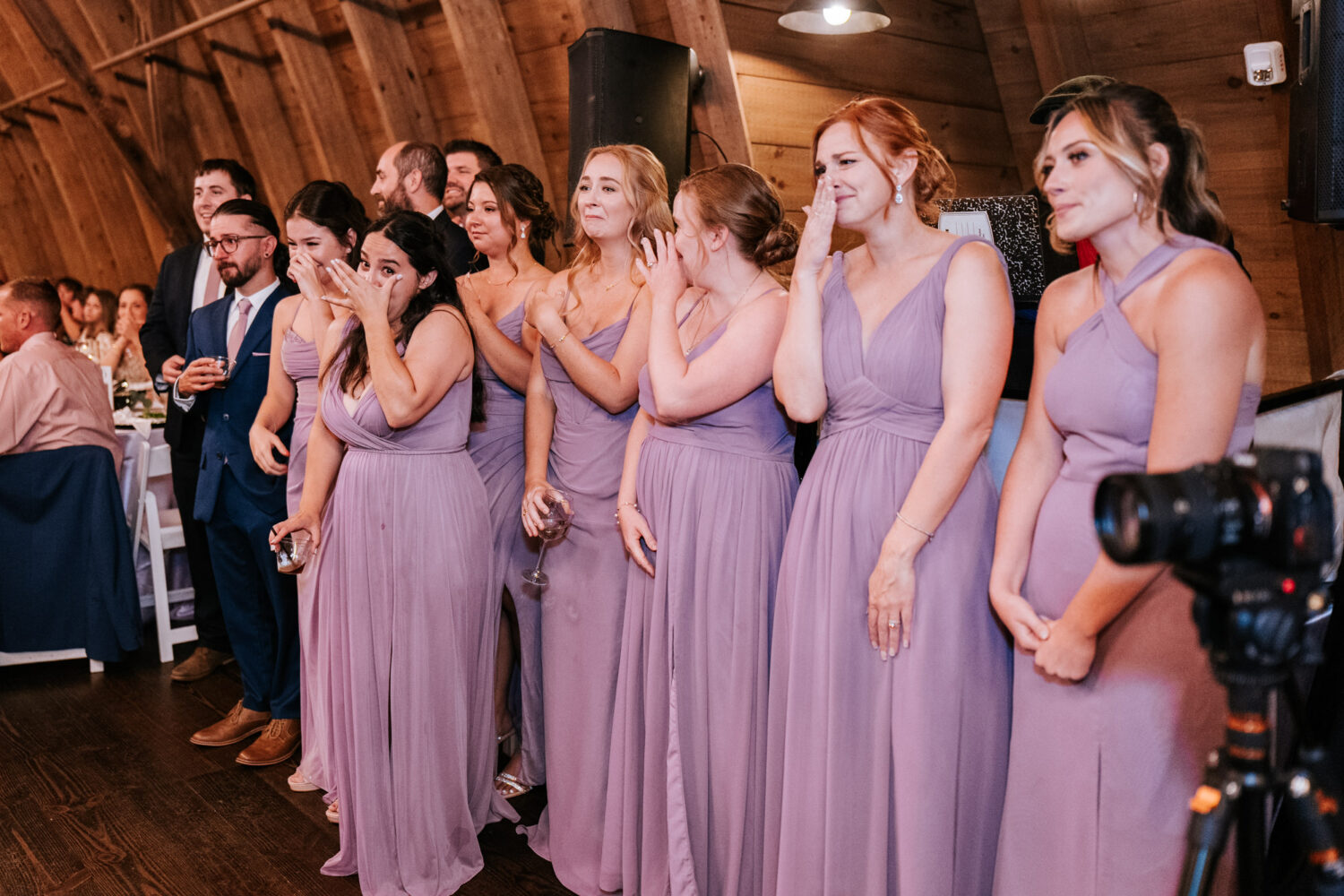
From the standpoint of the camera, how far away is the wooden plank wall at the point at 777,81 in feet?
13.9

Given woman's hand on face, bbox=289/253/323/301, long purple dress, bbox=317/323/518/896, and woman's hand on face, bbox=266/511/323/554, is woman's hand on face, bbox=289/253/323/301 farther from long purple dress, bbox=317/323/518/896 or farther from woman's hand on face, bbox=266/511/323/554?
woman's hand on face, bbox=266/511/323/554

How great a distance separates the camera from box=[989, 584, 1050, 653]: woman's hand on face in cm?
169

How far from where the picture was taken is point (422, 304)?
8.59 ft

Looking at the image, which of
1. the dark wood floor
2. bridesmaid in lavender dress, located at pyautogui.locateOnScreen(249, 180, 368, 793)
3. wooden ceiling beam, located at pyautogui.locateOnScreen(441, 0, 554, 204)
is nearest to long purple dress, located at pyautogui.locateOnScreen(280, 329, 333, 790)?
bridesmaid in lavender dress, located at pyautogui.locateOnScreen(249, 180, 368, 793)

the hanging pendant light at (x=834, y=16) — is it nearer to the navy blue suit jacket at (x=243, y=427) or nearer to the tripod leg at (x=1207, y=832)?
the navy blue suit jacket at (x=243, y=427)

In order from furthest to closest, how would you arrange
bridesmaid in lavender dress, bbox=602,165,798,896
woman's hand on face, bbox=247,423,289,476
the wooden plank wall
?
the wooden plank wall
woman's hand on face, bbox=247,423,289,476
bridesmaid in lavender dress, bbox=602,165,798,896

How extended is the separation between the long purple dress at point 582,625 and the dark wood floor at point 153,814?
123 mm

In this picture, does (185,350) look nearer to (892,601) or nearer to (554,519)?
(554,519)

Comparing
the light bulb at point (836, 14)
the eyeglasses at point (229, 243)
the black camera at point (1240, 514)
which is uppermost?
the light bulb at point (836, 14)

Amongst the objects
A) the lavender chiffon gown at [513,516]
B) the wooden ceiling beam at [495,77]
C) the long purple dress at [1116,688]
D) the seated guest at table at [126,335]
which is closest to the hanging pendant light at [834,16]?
the lavender chiffon gown at [513,516]

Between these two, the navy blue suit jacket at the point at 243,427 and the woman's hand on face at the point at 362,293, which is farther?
the navy blue suit jacket at the point at 243,427

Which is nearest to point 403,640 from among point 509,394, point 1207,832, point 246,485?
point 509,394

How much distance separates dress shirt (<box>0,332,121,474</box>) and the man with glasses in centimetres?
36

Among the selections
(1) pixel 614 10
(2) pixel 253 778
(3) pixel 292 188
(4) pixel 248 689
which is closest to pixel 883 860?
(2) pixel 253 778
